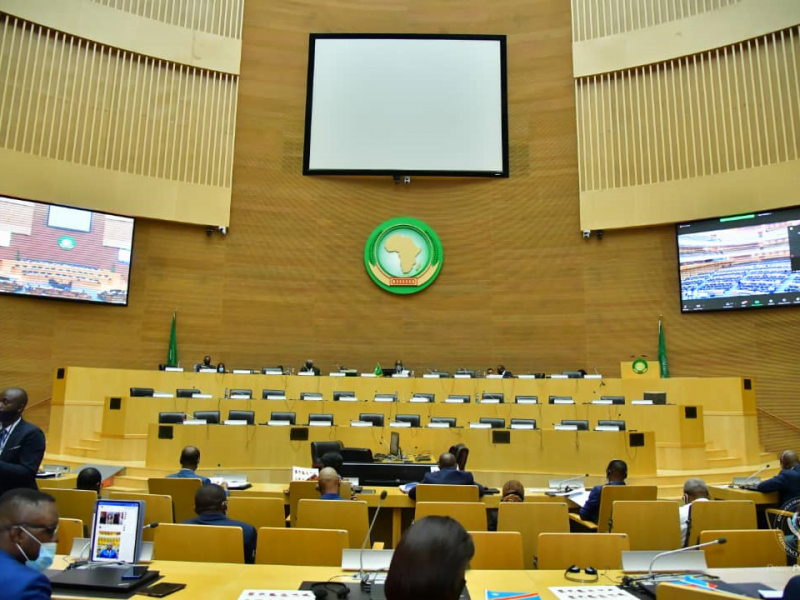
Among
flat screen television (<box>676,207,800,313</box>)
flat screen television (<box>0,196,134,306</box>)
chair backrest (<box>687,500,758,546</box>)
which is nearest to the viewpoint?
chair backrest (<box>687,500,758,546</box>)

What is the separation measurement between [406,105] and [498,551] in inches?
476

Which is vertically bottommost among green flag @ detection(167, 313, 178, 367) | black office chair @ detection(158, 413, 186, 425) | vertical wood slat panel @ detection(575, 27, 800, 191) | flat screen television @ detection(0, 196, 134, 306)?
black office chair @ detection(158, 413, 186, 425)

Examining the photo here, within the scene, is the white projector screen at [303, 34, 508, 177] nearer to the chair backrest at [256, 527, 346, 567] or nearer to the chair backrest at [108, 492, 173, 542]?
the chair backrest at [108, 492, 173, 542]

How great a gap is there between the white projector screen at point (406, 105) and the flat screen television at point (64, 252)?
4266mm

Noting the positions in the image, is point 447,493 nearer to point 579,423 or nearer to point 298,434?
point 298,434

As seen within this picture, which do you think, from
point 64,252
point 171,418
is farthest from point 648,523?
point 64,252

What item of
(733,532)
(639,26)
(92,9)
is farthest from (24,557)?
(639,26)

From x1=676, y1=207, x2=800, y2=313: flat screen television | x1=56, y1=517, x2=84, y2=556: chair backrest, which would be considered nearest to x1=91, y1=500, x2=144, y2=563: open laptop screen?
x1=56, y1=517, x2=84, y2=556: chair backrest

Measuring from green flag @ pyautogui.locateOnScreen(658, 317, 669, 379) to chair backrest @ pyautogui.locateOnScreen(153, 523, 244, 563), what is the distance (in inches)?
420

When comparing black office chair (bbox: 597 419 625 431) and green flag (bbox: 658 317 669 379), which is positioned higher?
green flag (bbox: 658 317 669 379)

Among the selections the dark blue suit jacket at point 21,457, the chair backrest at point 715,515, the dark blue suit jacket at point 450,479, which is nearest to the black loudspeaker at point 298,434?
the dark blue suit jacket at point 450,479

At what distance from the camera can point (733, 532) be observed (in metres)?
3.26

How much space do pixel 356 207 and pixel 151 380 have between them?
585cm

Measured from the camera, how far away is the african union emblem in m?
13.6
